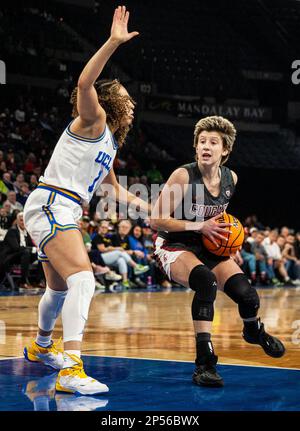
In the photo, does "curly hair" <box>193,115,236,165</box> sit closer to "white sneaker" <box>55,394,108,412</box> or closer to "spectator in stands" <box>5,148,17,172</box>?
"white sneaker" <box>55,394,108,412</box>

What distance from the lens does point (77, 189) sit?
4.65 metres

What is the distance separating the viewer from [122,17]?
4.45 meters

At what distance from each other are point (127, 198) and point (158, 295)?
793 centimetres

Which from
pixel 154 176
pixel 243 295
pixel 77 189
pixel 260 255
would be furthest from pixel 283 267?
pixel 77 189

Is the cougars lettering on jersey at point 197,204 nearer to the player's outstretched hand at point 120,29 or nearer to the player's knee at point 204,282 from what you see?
the player's knee at point 204,282

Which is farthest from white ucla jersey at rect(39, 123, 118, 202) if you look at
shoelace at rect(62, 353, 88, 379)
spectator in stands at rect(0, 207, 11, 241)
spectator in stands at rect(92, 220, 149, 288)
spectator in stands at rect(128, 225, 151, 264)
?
spectator in stands at rect(128, 225, 151, 264)

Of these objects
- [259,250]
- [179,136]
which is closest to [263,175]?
[179,136]

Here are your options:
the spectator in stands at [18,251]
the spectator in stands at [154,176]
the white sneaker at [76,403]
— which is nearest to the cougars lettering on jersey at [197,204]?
the white sneaker at [76,403]

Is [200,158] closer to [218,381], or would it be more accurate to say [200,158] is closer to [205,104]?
[218,381]

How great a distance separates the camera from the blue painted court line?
390 cm

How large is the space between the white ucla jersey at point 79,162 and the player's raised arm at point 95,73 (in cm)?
14

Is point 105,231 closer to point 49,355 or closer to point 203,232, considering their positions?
point 49,355

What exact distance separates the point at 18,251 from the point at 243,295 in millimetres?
7667

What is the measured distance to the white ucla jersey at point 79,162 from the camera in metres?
4.58
